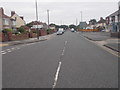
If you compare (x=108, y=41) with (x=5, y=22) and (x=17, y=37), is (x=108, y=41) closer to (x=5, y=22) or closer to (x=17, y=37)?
(x=17, y=37)

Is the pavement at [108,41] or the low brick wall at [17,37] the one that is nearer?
the pavement at [108,41]

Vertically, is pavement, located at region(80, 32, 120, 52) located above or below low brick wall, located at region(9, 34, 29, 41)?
below

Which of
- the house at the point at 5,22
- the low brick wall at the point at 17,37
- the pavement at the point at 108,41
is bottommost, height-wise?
the pavement at the point at 108,41

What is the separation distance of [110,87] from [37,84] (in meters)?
2.19

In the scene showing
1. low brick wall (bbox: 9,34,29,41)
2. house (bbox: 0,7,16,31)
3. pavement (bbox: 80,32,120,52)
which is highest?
house (bbox: 0,7,16,31)

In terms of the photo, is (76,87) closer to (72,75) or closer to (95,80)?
(95,80)

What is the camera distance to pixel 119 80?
23.2 ft

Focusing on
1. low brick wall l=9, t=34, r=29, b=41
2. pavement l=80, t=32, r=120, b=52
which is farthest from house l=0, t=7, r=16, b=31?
pavement l=80, t=32, r=120, b=52

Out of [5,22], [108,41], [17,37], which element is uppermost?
[5,22]

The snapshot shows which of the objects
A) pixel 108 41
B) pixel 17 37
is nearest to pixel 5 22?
pixel 17 37

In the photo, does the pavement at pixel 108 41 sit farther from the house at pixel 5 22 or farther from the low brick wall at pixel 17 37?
the house at pixel 5 22

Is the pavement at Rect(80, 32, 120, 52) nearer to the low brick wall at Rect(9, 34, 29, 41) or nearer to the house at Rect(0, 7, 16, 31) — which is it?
the low brick wall at Rect(9, 34, 29, 41)

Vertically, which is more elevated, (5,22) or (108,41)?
(5,22)

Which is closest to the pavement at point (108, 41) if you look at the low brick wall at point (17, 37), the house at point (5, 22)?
the low brick wall at point (17, 37)
